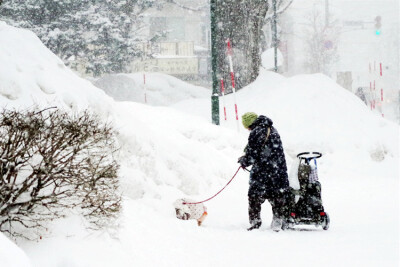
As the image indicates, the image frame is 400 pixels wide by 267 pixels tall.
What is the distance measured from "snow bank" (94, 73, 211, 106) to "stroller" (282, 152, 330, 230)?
46.3 feet

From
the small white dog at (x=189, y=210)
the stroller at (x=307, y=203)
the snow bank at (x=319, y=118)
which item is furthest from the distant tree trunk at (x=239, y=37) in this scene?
the small white dog at (x=189, y=210)

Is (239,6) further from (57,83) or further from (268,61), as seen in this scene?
(57,83)

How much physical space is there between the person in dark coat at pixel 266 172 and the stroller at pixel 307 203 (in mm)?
111

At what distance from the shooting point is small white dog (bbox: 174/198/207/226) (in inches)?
264

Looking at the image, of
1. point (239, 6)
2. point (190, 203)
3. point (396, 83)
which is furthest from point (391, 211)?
point (396, 83)

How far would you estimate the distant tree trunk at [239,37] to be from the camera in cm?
1683

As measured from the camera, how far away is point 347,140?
41.9 feet

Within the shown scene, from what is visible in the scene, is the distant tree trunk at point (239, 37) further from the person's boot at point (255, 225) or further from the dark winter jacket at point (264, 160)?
the person's boot at point (255, 225)

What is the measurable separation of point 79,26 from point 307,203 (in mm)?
16134

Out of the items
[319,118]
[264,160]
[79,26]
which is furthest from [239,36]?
[264,160]

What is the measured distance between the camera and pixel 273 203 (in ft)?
22.8

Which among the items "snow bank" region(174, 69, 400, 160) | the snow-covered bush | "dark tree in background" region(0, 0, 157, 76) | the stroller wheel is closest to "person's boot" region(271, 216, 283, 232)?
the stroller wheel

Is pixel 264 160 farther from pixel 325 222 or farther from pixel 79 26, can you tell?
pixel 79 26

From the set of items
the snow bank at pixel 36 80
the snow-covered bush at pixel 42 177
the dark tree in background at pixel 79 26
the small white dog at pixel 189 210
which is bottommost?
the small white dog at pixel 189 210
